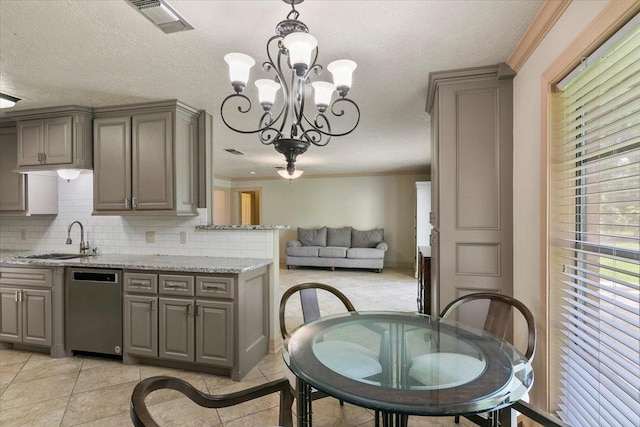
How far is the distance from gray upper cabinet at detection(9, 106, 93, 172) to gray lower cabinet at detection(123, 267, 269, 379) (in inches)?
53.1

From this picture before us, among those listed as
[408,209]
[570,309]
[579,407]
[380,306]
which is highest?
[408,209]

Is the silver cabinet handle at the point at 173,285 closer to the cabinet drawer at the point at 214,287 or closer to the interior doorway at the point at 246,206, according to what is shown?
the cabinet drawer at the point at 214,287

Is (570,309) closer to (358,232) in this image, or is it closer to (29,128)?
(29,128)

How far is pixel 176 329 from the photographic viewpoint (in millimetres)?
2596

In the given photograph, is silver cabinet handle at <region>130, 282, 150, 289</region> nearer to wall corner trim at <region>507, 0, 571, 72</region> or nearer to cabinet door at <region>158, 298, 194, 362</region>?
cabinet door at <region>158, 298, 194, 362</region>

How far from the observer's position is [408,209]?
773 cm

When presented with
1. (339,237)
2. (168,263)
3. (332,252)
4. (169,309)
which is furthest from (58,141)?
(339,237)

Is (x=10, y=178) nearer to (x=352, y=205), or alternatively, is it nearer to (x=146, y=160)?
(x=146, y=160)

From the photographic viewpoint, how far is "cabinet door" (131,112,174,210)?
2.92 metres

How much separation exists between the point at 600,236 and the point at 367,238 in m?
6.24

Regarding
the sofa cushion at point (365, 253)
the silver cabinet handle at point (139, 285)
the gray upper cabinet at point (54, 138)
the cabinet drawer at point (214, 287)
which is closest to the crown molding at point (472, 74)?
the cabinet drawer at point (214, 287)

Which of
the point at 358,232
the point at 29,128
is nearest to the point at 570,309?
the point at 29,128

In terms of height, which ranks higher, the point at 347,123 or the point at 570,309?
the point at 347,123

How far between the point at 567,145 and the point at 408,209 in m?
6.24
